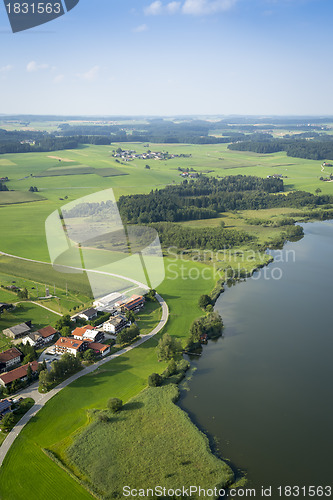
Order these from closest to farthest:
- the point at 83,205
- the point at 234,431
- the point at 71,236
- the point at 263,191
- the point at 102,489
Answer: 1. the point at 102,489
2. the point at 234,431
3. the point at 71,236
4. the point at 83,205
5. the point at 263,191

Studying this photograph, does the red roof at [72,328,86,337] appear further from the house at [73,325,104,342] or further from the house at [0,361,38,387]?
the house at [0,361,38,387]

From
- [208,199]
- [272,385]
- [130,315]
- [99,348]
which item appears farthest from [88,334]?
[208,199]

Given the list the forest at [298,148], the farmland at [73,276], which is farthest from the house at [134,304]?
the forest at [298,148]

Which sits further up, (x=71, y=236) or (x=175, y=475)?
(x=71, y=236)

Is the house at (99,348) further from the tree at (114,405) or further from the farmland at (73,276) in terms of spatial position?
the tree at (114,405)

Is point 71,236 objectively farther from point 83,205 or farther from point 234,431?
point 234,431

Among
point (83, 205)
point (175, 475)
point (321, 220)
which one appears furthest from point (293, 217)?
point (175, 475)

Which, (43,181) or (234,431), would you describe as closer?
(234,431)
